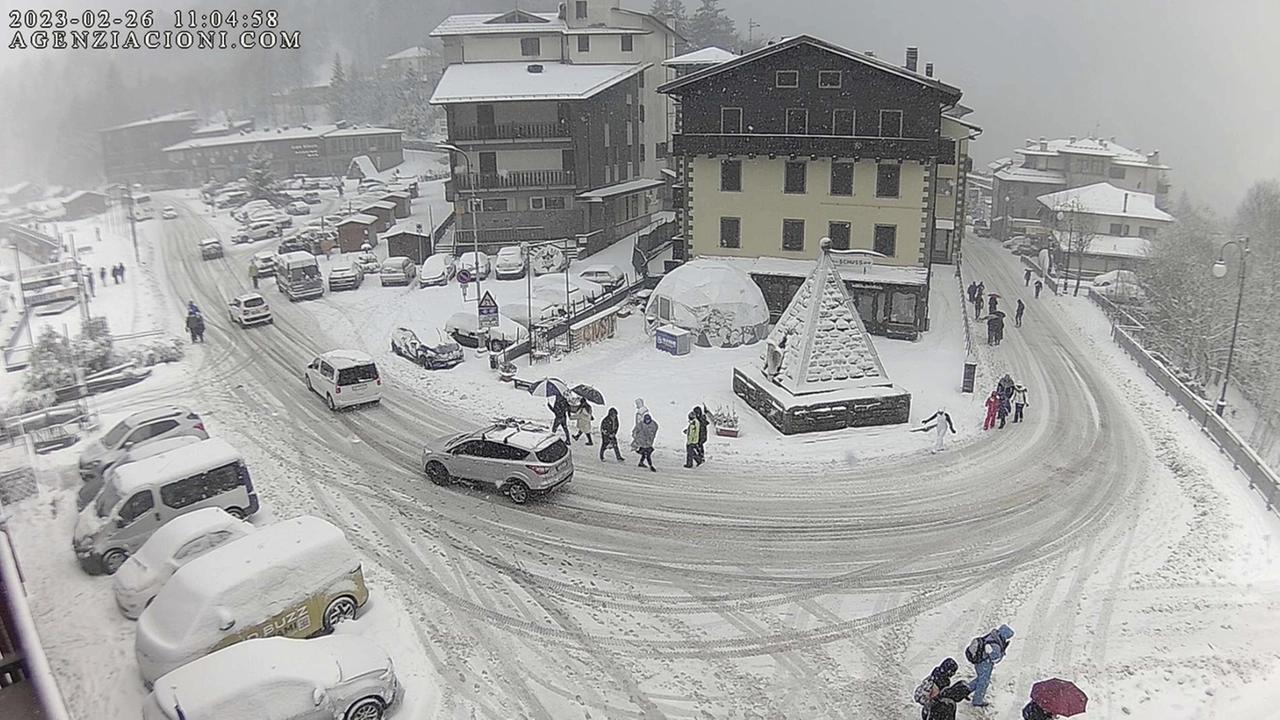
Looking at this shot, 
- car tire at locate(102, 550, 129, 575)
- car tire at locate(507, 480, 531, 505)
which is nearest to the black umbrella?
car tire at locate(507, 480, 531, 505)

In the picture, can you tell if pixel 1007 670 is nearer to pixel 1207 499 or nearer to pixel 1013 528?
pixel 1013 528

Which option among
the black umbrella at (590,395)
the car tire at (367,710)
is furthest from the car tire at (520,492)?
the car tire at (367,710)

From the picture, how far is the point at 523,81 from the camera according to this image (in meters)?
36.4

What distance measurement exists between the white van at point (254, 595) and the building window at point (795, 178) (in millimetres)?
19485

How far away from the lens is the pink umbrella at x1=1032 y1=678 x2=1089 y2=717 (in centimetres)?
737

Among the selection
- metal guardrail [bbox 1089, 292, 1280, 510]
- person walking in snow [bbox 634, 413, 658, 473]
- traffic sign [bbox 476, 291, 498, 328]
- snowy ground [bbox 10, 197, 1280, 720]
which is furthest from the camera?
traffic sign [bbox 476, 291, 498, 328]

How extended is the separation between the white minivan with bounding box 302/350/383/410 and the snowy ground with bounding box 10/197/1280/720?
19.5 inches

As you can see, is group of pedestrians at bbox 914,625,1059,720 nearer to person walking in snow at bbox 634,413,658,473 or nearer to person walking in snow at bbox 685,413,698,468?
person walking in snow at bbox 685,413,698,468

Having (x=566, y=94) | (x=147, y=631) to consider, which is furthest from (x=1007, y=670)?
(x=566, y=94)

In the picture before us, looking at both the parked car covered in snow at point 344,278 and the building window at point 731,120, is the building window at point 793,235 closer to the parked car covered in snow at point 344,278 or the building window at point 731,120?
the building window at point 731,120

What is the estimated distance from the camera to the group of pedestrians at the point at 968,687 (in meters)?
7.79

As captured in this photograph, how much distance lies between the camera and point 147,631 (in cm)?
856

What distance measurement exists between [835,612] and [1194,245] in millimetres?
35154

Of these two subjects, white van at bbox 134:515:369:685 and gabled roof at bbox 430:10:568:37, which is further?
gabled roof at bbox 430:10:568:37
